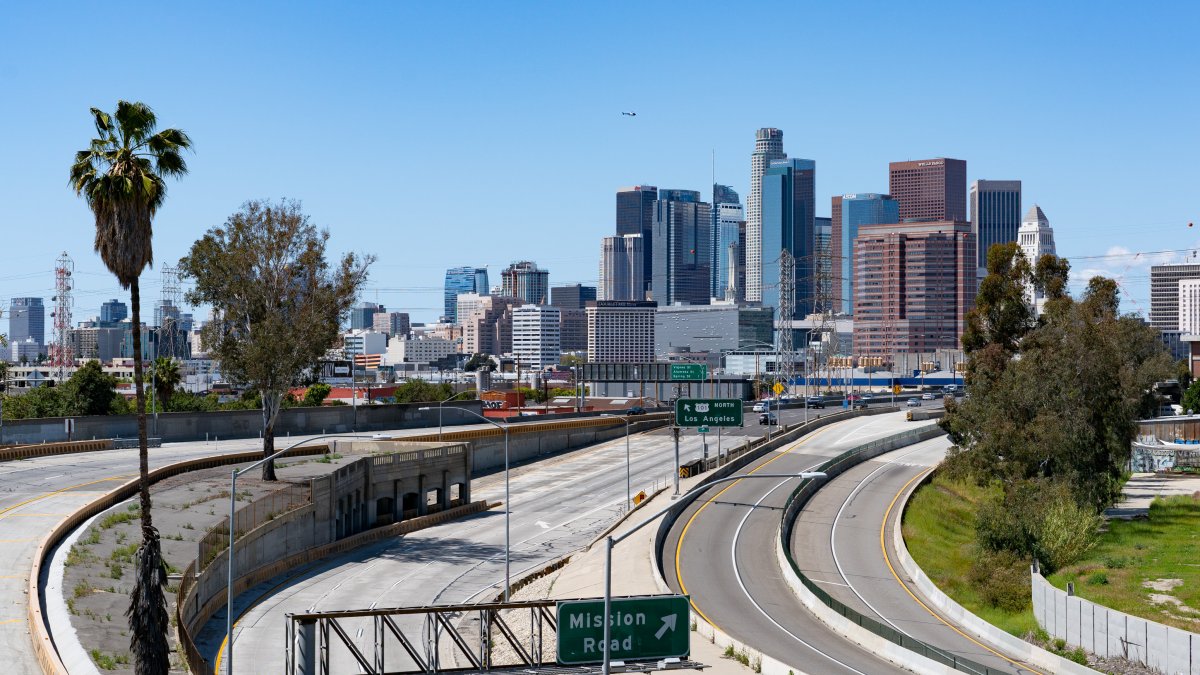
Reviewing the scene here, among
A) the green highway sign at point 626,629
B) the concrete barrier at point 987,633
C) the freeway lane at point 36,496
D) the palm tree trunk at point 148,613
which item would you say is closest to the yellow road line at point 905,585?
the concrete barrier at point 987,633

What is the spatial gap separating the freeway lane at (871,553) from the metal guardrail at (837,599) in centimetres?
76

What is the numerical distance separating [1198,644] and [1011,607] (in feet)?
58.8

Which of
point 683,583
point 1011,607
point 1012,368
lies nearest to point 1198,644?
point 1011,607

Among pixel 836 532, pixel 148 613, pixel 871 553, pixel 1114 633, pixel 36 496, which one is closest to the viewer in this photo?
pixel 148 613

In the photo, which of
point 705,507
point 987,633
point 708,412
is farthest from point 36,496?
point 987,633

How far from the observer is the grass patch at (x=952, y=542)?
58.8 meters

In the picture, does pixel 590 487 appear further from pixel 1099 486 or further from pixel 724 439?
pixel 1099 486

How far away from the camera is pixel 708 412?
8256cm

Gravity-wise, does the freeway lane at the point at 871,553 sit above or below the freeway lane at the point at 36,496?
below

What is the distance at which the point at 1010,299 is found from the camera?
97500 millimetres

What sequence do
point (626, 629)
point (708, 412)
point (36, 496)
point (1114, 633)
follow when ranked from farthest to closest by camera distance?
point (708, 412), point (36, 496), point (1114, 633), point (626, 629)

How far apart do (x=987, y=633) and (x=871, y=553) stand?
18.5m

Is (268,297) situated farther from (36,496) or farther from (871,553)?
(871,553)

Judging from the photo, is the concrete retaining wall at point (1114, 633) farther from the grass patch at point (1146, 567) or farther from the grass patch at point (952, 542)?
the grass patch at point (1146, 567)
